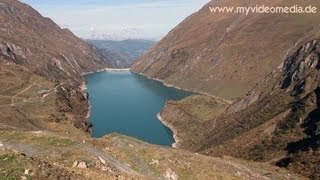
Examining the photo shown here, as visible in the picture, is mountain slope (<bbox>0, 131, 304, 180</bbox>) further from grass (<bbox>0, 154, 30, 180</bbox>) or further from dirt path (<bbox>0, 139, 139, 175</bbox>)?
grass (<bbox>0, 154, 30, 180</bbox>)

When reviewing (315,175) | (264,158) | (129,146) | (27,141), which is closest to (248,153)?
(264,158)

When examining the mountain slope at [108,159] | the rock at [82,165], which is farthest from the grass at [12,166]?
the rock at [82,165]

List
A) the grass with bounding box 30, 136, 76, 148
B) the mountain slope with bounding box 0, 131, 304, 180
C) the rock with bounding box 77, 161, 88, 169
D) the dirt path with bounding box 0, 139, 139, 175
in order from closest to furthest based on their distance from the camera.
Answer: the mountain slope with bounding box 0, 131, 304, 180 → the rock with bounding box 77, 161, 88, 169 → the dirt path with bounding box 0, 139, 139, 175 → the grass with bounding box 30, 136, 76, 148

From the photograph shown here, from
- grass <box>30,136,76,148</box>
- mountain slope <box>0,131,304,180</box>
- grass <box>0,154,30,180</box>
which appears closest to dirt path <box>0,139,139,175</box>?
mountain slope <box>0,131,304,180</box>

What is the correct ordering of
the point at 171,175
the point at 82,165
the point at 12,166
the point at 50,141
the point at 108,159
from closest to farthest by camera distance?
1. the point at 12,166
2. the point at 82,165
3. the point at 108,159
4. the point at 50,141
5. the point at 171,175

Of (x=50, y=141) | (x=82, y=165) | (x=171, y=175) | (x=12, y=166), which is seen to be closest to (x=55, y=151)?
(x=50, y=141)

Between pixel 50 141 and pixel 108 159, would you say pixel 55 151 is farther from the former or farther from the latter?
pixel 108 159

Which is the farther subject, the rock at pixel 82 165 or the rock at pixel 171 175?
the rock at pixel 171 175

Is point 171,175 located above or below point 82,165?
A: below

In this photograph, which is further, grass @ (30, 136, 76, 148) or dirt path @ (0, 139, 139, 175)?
grass @ (30, 136, 76, 148)

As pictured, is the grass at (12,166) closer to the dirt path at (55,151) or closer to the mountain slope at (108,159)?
the mountain slope at (108,159)

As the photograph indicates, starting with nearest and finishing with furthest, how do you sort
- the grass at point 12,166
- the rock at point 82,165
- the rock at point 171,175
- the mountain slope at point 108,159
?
the grass at point 12,166 → the mountain slope at point 108,159 → the rock at point 82,165 → the rock at point 171,175
